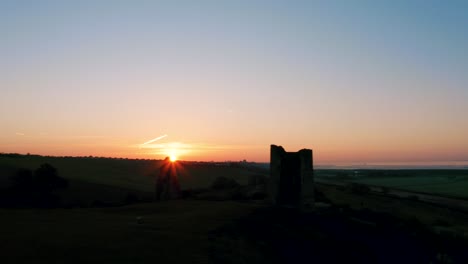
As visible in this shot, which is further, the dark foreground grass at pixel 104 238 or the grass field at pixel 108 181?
the grass field at pixel 108 181

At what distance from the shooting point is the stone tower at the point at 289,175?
26625mm

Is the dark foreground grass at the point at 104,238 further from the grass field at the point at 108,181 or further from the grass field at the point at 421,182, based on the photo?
the grass field at the point at 421,182

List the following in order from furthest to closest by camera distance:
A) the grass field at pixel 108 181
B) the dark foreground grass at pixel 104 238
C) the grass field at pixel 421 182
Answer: the grass field at pixel 421 182 → the grass field at pixel 108 181 → the dark foreground grass at pixel 104 238

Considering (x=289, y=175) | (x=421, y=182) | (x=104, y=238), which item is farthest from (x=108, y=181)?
(x=421, y=182)

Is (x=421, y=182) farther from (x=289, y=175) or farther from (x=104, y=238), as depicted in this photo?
(x=104, y=238)

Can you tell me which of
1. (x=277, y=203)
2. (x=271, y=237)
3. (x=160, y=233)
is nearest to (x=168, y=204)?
(x=277, y=203)

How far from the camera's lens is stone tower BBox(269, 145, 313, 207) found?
2662 cm

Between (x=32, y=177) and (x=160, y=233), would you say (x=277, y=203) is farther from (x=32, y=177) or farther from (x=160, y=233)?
(x=32, y=177)

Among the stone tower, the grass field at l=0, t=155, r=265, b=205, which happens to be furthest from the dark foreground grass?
the grass field at l=0, t=155, r=265, b=205

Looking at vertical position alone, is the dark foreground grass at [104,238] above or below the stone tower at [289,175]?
below

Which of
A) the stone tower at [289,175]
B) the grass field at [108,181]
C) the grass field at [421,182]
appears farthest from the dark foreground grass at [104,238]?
the grass field at [421,182]

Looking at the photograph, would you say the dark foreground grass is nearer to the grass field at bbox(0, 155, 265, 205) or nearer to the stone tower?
the stone tower

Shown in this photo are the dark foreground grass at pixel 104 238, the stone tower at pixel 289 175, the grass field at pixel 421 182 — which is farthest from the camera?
the grass field at pixel 421 182

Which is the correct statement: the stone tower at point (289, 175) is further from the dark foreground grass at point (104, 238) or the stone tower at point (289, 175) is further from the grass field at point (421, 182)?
the grass field at point (421, 182)
